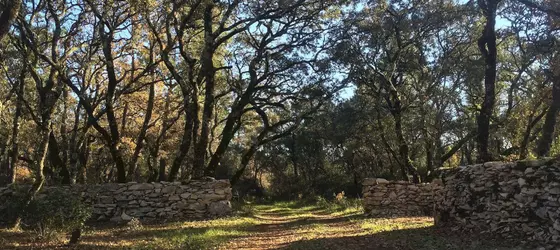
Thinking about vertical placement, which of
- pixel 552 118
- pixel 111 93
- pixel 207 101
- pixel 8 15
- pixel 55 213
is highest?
pixel 111 93

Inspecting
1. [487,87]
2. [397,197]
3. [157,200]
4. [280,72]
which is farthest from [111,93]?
[487,87]

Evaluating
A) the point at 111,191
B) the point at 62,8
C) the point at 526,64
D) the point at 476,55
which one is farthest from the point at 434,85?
the point at 62,8

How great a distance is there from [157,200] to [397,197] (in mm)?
8573

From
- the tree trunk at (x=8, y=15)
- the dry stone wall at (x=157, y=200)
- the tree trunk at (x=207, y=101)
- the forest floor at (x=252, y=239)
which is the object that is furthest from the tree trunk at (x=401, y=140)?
the tree trunk at (x=8, y=15)

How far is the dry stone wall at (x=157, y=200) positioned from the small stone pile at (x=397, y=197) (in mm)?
5419

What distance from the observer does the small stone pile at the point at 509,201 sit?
7312 millimetres

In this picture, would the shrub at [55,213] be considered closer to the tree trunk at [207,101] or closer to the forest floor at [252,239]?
the forest floor at [252,239]

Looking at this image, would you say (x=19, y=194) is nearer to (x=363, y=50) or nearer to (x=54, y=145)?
(x=54, y=145)

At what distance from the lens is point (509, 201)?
811cm

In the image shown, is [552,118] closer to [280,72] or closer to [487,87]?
[487,87]

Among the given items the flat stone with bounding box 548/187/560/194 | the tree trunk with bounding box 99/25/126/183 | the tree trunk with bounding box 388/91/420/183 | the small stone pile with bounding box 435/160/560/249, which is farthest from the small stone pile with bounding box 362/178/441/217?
the tree trunk with bounding box 99/25/126/183

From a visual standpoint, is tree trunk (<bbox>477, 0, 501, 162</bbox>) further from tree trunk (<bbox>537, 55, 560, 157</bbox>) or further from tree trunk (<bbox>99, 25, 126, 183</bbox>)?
tree trunk (<bbox>99, 25, 126, 183</bbox>)

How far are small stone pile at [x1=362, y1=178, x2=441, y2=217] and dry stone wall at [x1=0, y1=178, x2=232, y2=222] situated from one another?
5.42 m

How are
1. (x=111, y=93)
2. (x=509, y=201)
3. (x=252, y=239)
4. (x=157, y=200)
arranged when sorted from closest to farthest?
(x=509, y=201)
(x=252, y=239)
(x=157, y=200)
(x=111, y=93)
